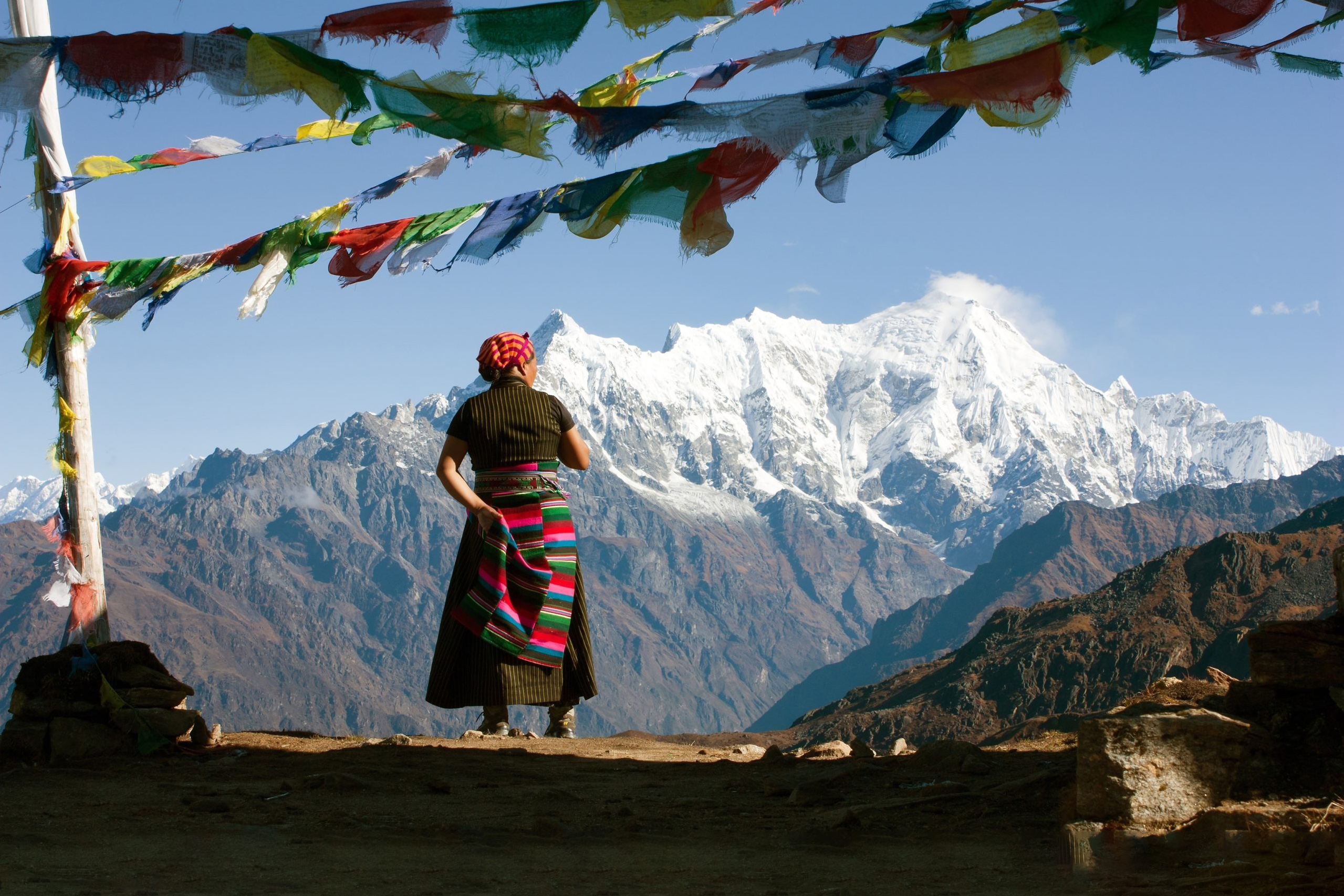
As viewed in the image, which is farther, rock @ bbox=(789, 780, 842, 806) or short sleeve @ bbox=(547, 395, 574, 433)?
short sleeve @ bbox=(547, 395, 574, 433)

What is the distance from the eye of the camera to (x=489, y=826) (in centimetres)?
479

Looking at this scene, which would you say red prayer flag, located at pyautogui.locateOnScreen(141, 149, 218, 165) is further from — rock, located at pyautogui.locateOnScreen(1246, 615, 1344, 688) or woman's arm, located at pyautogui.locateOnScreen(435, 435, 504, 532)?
rock, located at pyautogui.locateOnScreen(1246, 615, 1344, 688)

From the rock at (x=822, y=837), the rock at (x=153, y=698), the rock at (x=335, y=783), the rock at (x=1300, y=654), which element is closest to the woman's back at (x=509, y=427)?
the rock at (x=335, y=783)

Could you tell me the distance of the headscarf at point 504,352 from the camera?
23.2 feet

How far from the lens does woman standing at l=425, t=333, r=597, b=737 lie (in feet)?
22.2

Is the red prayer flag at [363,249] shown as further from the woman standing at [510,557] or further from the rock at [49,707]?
the rock at [49,707]

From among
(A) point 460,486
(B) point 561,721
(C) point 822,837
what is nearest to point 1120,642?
(B) point 561,721

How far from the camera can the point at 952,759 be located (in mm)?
6395

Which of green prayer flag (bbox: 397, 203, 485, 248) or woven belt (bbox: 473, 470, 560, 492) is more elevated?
green prayer flag (bbox: 397, 203, 485, 248)

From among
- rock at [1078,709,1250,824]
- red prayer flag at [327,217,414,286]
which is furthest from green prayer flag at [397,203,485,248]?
rock at [1078,709,1250,824]

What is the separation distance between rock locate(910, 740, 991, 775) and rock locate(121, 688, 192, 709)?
4.64 m

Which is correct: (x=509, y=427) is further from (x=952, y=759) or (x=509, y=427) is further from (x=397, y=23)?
(x=952, y=759)

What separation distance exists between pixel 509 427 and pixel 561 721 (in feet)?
7.32

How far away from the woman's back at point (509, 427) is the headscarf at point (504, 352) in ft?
0.74
